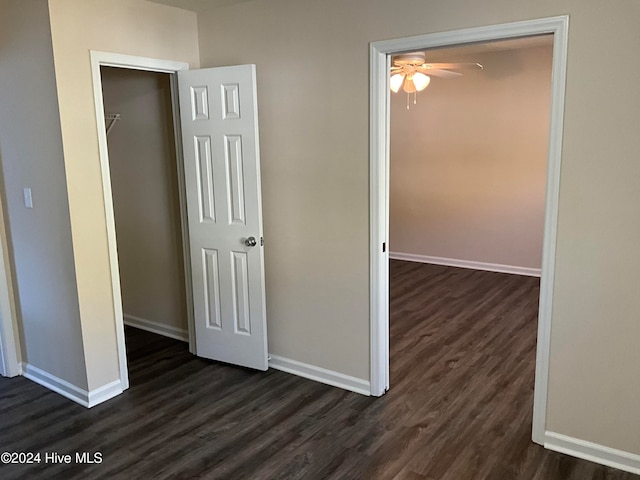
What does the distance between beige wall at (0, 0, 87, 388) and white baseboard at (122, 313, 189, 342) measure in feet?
3.42

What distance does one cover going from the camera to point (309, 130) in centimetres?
326

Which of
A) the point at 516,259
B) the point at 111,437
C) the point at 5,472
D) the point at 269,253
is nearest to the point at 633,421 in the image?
the point at 269,253

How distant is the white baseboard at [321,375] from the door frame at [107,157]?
85 cm

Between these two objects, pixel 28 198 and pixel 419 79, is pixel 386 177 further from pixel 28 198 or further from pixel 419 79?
pixel 28 198

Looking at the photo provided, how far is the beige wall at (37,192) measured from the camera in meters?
2.97

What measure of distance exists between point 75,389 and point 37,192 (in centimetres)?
125

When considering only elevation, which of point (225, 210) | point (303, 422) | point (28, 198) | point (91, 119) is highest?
point (91, 119)

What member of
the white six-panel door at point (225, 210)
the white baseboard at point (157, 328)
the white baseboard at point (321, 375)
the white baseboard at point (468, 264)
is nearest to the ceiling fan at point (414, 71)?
the white six-panel door at point (225, 210)

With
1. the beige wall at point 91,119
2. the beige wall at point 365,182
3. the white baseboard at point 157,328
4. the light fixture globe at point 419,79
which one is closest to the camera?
the beige wall at point 365,182

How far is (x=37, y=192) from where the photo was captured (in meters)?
3.20

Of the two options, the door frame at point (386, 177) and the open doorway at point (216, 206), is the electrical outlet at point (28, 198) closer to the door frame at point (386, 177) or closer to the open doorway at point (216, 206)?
the open doorway at point (216, 206)

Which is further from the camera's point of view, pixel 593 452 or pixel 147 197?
pixel 147 197

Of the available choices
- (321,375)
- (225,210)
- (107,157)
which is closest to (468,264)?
(321,375)

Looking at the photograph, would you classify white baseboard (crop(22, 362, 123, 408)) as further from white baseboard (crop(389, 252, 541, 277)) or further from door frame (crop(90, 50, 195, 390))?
white baseboard (crop(389, 252, 541, 277))
